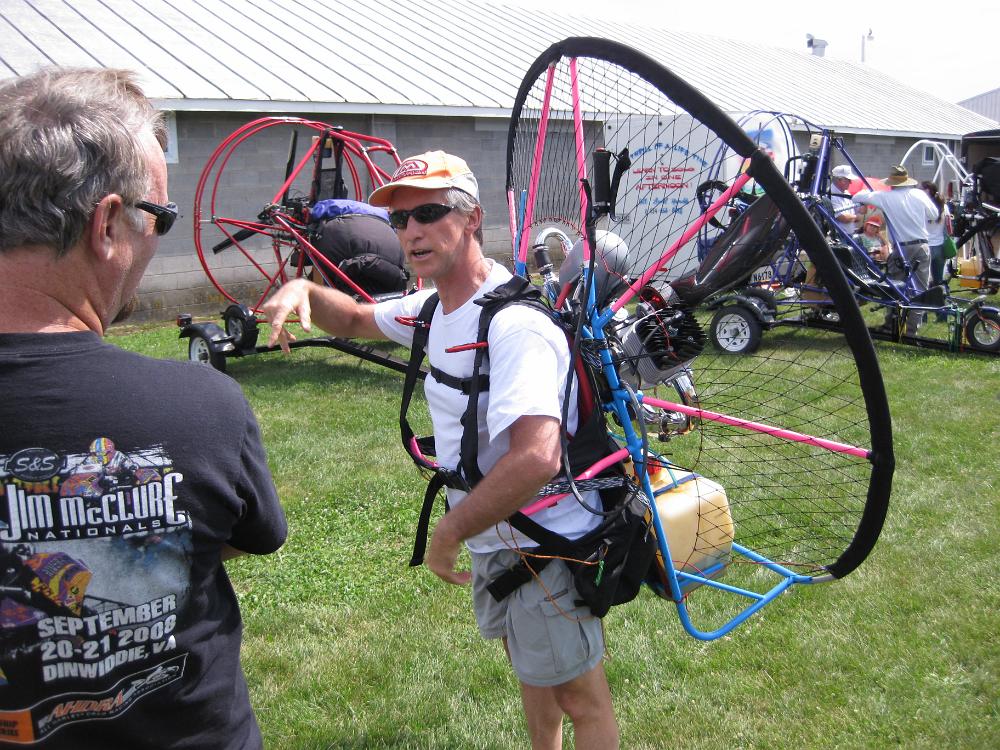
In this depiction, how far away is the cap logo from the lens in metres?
2.30

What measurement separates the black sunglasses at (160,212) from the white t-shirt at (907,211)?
974 cm

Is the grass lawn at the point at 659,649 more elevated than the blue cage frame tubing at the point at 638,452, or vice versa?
the blue cage frame tubing at the point at 638,452

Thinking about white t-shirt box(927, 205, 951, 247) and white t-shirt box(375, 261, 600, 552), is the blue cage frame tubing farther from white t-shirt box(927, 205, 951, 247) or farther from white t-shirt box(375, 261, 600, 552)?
white t-shirt box(927, 205, 951, 247)

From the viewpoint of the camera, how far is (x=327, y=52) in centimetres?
1458

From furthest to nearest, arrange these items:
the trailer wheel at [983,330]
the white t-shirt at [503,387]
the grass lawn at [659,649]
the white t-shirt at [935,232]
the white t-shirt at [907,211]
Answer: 1. the white t-shirt at [935,232]
2. the white t-shirt at [907,211]
3. the trailer wheel at [983,330]
4. the grass lawn at [659,649]
5. the white t-shirt at [503,387]

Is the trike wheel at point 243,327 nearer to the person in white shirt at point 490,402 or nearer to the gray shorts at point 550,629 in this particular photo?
the person in white shirt at point 490,402

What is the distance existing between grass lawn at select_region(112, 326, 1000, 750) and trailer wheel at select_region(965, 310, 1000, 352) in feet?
13.7

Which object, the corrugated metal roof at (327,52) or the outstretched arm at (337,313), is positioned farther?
the corrugated metal roof at (327,52)

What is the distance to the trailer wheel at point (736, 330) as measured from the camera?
Answer: 902 cm

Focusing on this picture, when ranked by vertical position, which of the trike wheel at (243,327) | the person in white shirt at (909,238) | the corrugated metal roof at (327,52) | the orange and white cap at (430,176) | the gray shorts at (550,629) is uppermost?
the corrugated metal roof at (327,52)

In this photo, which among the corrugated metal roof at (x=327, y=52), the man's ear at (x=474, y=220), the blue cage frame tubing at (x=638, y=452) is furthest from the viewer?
the corrugated metal roof at (x=327, y=52)

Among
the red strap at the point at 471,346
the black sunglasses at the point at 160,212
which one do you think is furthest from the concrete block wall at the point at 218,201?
the black sunglasses at the point at 160,212

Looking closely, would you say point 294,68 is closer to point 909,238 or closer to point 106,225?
point 909,238

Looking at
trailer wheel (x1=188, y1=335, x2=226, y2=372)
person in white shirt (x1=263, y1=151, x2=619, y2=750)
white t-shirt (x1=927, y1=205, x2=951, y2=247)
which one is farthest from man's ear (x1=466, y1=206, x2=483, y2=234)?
white t-shirt (x1=927, y1=205, x2=951, y2=247)
